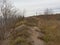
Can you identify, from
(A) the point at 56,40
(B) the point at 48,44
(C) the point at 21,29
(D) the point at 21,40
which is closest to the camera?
(D) the point at 21,40

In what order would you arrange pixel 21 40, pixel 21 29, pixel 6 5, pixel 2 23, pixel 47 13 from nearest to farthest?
1. pixel 21 40
2. pixel 21 29
3. pixel 2 23
4. pixel 6 5
5. pixel 47 13

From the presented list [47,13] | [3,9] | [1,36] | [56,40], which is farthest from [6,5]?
[47,13]

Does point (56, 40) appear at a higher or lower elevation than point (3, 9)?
lower

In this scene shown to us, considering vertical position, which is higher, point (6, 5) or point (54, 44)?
point (6, 5)

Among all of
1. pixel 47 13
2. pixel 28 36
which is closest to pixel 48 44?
pixel 28 36

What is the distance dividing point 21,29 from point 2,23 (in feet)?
6.78

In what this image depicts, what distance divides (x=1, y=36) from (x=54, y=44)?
3792mm

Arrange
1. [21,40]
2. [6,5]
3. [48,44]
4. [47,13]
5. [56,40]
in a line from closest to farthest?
[21,40]
[48,44]
[56,40]
[6,5]
[47,13]

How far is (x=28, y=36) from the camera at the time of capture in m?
11.8

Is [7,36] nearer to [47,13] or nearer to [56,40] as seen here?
[56,40]

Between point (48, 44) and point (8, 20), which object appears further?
point (8, 20)

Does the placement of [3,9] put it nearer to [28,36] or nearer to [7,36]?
[7,36]

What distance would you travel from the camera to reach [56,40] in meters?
12.4

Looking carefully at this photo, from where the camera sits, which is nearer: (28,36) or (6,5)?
(28,36)
